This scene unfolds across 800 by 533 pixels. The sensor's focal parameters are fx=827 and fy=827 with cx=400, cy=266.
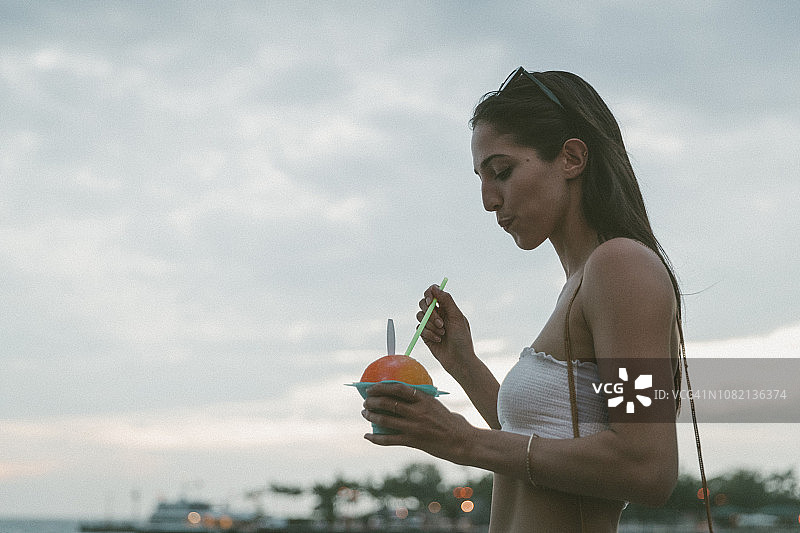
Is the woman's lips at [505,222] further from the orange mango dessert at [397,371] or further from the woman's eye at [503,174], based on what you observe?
the orange mango dessert at [397,371]

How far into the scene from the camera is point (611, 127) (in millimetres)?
2381

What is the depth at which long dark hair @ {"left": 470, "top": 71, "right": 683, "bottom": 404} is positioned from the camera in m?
2.27

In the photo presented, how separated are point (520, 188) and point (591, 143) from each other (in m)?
0.25

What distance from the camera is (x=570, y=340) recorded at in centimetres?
209

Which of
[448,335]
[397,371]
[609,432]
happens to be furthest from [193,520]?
[609,432]

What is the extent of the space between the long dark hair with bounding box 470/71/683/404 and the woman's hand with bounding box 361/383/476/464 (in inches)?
28.1

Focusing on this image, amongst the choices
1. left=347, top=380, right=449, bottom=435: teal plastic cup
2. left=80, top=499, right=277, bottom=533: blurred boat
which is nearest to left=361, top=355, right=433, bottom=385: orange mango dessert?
left=347, top=380, right=449, bottom=435: teal plastic cup

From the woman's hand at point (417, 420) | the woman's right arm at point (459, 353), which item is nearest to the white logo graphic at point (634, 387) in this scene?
the woman's hand at point (417, 420)

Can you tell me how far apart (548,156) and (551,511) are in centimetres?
94

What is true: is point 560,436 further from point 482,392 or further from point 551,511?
point 482,392

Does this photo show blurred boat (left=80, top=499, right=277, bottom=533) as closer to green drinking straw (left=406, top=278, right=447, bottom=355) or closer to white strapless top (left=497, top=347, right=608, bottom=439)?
green drinking straw (left=406, top=278, right=447, bottom=355)

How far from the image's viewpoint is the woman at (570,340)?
1890 millimetres

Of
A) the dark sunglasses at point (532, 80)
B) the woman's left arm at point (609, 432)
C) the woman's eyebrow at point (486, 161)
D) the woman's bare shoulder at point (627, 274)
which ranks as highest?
the dark sunglasses at point (532, 80)

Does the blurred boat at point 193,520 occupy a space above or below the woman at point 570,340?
below
